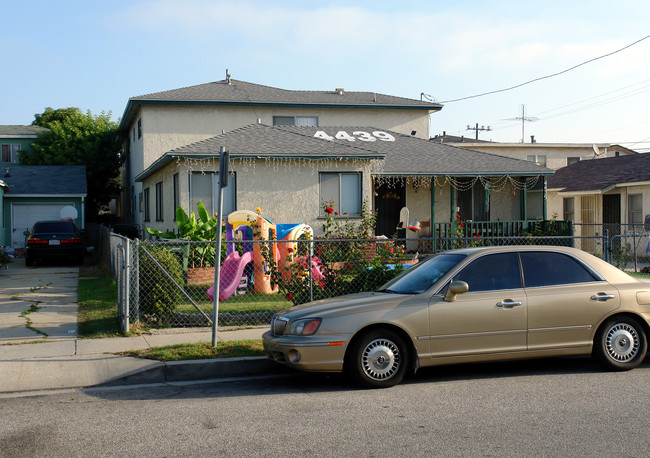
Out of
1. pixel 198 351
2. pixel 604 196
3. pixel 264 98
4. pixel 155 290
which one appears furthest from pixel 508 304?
pixel 264 98

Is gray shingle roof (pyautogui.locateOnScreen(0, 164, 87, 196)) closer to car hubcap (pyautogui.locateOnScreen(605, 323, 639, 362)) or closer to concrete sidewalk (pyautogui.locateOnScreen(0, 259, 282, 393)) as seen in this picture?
concrete sidewalk (pyautogui.locateOnScreen(0, 259, 282, 393))

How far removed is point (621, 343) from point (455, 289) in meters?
2.27

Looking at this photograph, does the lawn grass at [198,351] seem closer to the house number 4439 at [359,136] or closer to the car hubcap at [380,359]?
the car hubcap at [380,359]

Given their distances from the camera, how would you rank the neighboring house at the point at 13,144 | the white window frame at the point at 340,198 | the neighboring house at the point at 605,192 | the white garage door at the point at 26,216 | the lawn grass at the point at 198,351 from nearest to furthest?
1. the lawn grass at the point at 198,351
2. the white window frame at the point at 340,198
3. the neighboring house at the point at 605,192
4. the white garage door at the point at 26,216
5. the neighboring house at the point at 13,144

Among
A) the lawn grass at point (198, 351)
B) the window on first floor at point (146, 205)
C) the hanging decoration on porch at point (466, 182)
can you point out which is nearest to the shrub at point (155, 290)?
the lawn grass at point (198, 351)

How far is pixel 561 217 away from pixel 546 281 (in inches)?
840

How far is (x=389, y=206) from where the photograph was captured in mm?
22531

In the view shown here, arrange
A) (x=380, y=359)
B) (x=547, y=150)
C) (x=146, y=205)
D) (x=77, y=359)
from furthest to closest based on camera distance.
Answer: (x=547, y=150) → (x=146, y=205) → (x=77, y=359) → (x=380, y=359)

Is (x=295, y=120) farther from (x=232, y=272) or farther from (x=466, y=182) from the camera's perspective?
(x=232, y=272)

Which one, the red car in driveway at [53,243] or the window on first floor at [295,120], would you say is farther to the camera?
the window on first floor at [295,120]

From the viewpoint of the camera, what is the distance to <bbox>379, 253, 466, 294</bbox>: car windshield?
24.7 feet

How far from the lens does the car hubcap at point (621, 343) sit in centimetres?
757

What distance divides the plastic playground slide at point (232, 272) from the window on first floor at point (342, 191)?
5.34m

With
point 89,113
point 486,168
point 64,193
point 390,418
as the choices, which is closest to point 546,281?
point 390,418
